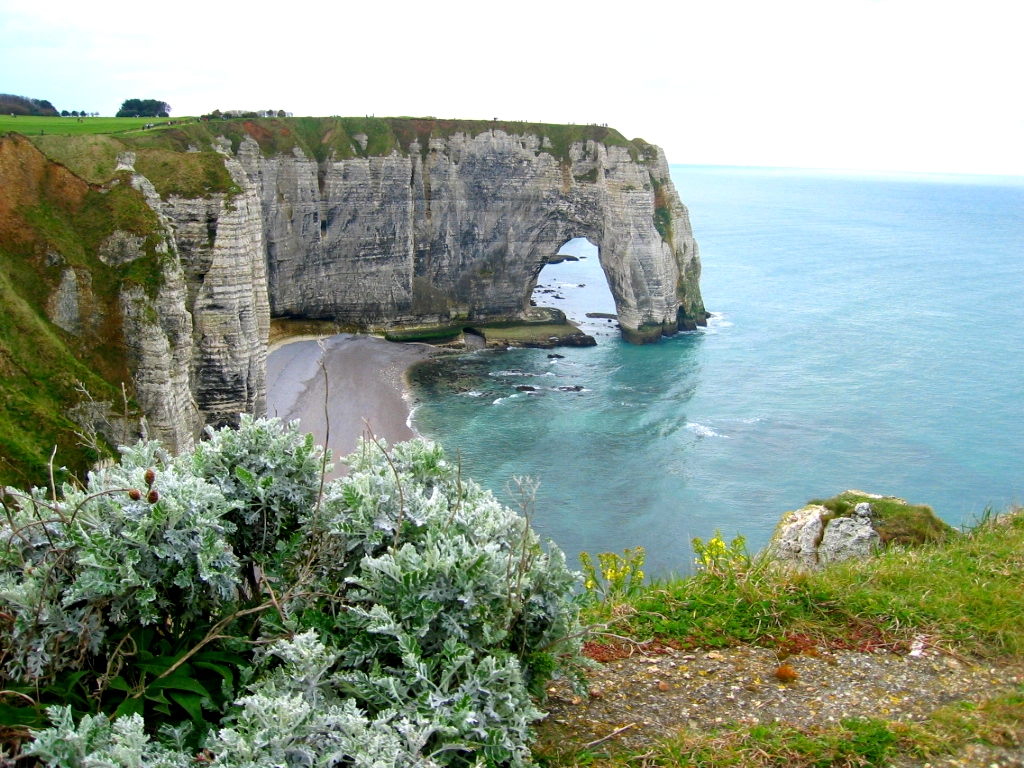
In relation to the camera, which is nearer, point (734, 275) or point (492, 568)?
point (492, 568)

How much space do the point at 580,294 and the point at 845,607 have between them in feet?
293

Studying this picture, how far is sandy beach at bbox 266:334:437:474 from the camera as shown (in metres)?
48.2

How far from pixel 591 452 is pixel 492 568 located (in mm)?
42034

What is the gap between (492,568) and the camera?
5.57 meters

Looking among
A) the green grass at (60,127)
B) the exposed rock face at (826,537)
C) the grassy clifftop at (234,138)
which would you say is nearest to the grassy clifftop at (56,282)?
the grassy clifftop at (234,138)

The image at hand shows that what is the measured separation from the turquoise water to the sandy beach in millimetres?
2543

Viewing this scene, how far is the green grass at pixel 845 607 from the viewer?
7.51m

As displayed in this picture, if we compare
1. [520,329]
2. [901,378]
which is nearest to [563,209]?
[520,329]

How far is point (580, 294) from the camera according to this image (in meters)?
96.0

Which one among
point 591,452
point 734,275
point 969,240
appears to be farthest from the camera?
point 969,240

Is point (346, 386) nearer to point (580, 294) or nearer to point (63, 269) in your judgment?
point (63, 269)

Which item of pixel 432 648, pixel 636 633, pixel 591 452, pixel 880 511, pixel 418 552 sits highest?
pixel 418 552

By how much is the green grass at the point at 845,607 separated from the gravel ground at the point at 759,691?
0.91ft

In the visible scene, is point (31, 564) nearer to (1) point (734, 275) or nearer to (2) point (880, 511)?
(2) point (880, 511)
